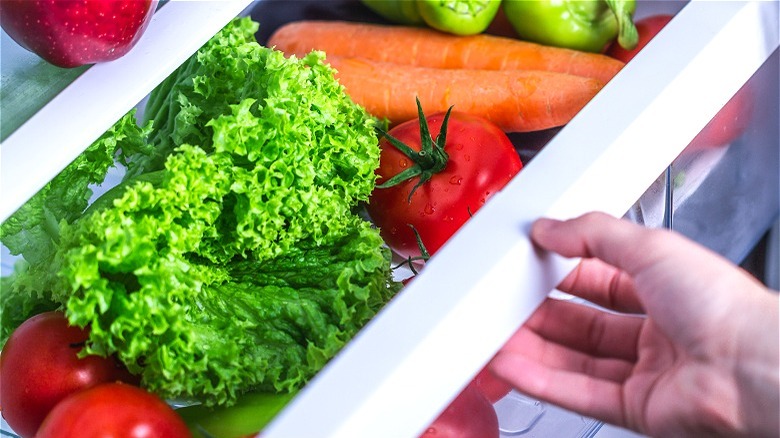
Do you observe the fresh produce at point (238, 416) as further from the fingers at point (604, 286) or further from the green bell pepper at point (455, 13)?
the green bell pepper at point (455, 13)

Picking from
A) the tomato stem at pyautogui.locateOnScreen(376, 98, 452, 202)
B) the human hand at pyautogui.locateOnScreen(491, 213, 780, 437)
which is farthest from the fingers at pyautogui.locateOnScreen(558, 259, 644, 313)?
the tomato stem at pyautogui.locateOnScreen(376, 98, 452, 202)

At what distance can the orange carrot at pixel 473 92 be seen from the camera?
122 centimetres

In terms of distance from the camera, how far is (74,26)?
784 millimetres

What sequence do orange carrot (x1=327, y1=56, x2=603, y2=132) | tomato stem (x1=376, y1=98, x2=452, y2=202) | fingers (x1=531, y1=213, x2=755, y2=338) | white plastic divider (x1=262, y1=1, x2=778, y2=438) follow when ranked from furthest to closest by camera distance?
1. orange carrot (x1=327, y1=56, x2=603, y2=132)
2. tomato stem (x1=376, y1=98, x2=452, y2=202)
3. fingers (x1=531, y1=213, x2=755, y2=338)
4. white plastic divider (x1=262, y1=1, x2=778, y2=438)

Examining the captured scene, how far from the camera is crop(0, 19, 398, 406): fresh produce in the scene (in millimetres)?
813

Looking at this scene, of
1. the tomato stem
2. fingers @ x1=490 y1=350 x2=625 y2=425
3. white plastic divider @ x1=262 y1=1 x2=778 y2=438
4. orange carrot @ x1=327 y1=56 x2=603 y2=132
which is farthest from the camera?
orange carrot @ x1=327 y1=56 x2=603 y2=132

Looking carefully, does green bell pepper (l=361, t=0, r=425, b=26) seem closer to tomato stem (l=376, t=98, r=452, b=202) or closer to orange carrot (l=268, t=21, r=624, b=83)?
orange carrot (l=268, t=21, r=624, b=83)

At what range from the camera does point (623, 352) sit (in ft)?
2.97

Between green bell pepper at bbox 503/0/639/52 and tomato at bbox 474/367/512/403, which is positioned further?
green bell pepper at bbox 503/0/639/52

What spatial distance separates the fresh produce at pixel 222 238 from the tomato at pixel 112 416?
0.03 meters

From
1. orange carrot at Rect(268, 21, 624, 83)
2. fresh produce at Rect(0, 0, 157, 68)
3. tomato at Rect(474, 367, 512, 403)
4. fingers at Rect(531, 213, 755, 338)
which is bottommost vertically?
tomato at Rect(474, 367, 512, 403)

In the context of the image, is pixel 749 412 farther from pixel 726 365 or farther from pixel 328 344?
pixel 328 344

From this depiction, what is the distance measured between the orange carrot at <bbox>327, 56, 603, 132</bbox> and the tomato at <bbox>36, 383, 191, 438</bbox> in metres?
0.63

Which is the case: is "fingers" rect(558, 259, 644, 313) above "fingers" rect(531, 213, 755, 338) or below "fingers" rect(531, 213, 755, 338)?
below
